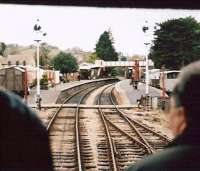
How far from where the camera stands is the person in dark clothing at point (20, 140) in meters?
1.33

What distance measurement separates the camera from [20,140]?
1.35m

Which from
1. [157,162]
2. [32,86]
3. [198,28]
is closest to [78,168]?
[157,162]

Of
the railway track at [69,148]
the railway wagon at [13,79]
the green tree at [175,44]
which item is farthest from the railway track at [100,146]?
the green tree at [175,44]

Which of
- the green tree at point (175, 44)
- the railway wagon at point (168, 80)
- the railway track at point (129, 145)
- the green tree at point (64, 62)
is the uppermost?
the green tree at point (175, 44)

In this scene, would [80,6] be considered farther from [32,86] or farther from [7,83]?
[32,86]

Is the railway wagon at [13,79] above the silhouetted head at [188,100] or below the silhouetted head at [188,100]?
below

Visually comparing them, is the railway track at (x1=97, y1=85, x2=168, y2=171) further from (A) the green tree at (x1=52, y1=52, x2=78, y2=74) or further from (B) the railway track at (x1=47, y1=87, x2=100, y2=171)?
(A) the green tree at (x1=52, y1=52, x2=78, y2=74)

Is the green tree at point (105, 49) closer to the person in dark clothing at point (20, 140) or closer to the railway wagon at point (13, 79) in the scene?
the railway wagon at point (13, 79)

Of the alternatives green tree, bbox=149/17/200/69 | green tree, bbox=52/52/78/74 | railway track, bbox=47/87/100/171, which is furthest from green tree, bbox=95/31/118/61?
railway track, bbox=47/87/100/171

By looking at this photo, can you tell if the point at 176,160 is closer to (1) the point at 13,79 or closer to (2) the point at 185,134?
(2) the point at 185,134

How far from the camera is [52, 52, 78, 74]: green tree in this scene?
73.2 meters

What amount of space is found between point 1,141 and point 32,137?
9cm

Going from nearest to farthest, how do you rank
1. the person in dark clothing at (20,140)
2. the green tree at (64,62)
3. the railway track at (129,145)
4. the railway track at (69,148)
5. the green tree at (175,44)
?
1. the person in dark clothing at (20,140)
2. the railway track at (69,148)
3. the railway track at (129,145)
4. the green tree at (175,44)
5. the green tree at (64,62)

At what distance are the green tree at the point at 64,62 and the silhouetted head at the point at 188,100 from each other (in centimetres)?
7149
